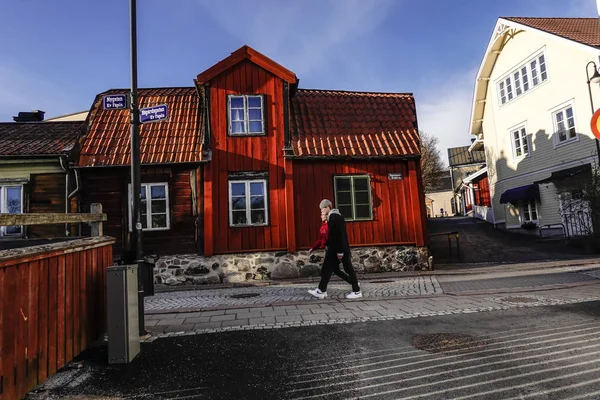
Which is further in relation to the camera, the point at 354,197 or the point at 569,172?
the point at 569,172

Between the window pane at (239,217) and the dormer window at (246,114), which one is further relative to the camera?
the dormer window at (246,114)

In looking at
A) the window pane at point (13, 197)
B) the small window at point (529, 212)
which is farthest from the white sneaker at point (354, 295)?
the small window at point (529, 212)

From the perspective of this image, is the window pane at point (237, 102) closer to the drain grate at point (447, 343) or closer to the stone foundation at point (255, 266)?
the stone foundation at point (255, 266)

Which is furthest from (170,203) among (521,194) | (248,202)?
(521,194)

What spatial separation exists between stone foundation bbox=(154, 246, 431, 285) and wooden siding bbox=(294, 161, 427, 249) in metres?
0.45

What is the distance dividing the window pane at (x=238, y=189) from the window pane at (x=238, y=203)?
0.52ft

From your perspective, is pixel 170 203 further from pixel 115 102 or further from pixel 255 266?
pixel 115 102

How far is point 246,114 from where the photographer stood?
39.8 ft

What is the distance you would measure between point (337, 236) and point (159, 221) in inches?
265

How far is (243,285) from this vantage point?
1045cm

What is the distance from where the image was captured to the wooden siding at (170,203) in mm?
11406

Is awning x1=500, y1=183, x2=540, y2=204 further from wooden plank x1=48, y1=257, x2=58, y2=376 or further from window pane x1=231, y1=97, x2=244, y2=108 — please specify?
wooden plank x1=48, y1=257, x2=58, y2=376

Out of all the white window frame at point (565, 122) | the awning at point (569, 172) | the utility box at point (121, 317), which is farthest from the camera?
the white window frame at point (565, 122)

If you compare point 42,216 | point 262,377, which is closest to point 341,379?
point 262,377
